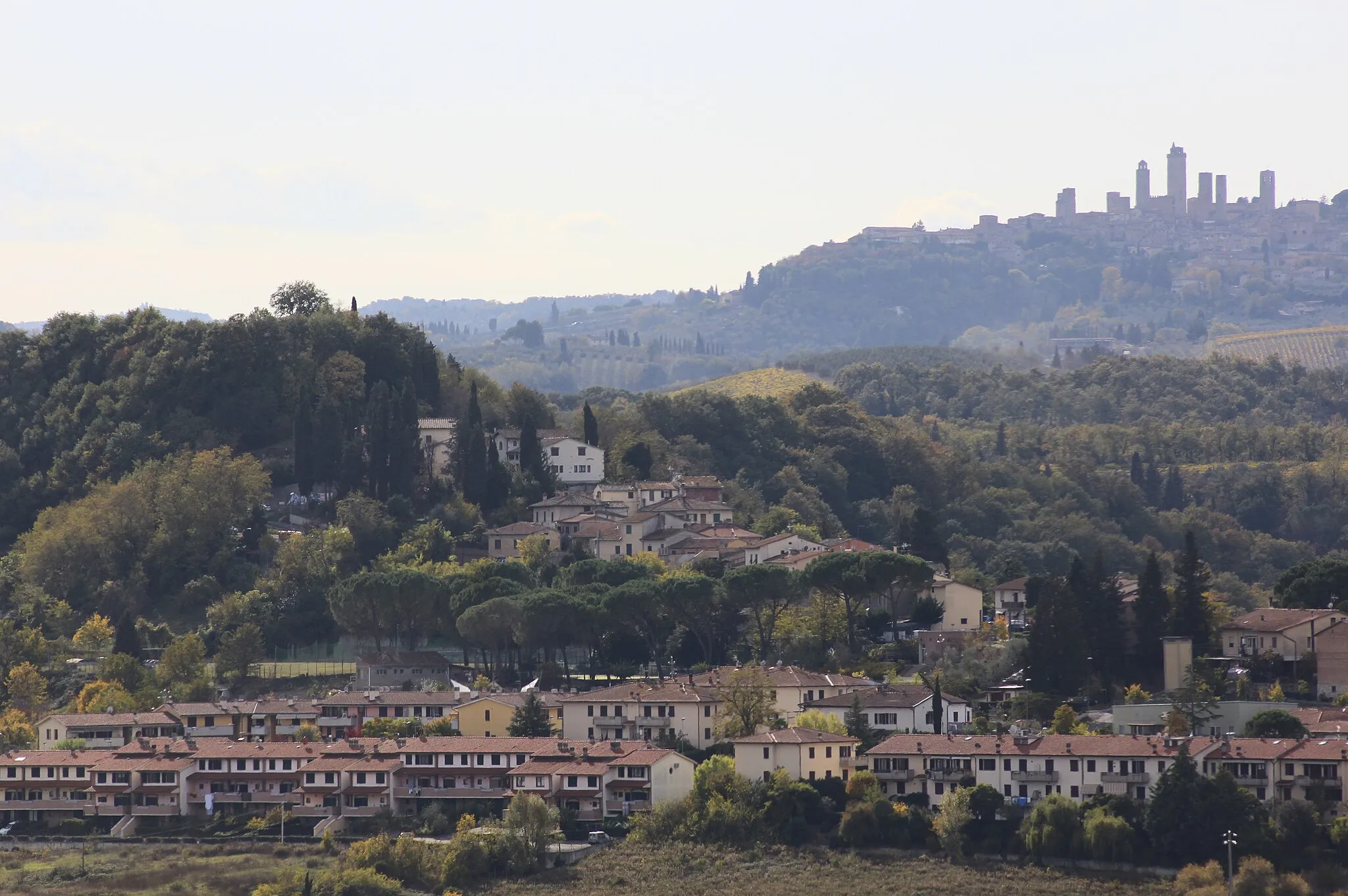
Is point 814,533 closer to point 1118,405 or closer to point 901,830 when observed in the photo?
point 901,830

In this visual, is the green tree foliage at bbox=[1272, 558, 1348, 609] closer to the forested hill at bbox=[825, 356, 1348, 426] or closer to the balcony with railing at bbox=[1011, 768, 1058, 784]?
the balcony with railing at bbox=[1011, 768, 1058, 784]

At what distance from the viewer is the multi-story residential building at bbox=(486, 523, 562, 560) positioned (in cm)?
9356

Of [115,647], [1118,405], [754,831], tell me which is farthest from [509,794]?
[1118,405]

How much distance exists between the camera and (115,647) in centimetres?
8350

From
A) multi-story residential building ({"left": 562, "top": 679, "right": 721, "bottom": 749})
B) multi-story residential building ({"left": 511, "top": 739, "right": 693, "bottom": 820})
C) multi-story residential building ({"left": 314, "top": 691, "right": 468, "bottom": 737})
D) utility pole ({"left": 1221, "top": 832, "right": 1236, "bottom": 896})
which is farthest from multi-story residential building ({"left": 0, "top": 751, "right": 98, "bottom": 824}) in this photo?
utility pole ({"left": 1221, "top": 832, "right": 1236, "bottom": 896})

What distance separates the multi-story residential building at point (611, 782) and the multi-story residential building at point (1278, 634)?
1775cm

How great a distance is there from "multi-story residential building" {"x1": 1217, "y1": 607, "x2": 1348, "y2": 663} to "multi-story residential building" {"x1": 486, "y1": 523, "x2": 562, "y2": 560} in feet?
100

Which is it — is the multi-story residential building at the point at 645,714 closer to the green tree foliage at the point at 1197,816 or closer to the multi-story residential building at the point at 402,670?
the multi-story residential building at the point at 402,670

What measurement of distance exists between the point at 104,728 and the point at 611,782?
17.9 m

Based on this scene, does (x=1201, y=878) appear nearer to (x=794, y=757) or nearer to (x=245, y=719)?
(x=794, y=757)

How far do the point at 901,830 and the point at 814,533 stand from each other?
4061 centimetres

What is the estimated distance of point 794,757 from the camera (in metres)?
62.3

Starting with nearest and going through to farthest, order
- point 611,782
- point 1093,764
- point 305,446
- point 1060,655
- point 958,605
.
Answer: point 1093,764, point 611,782, point 1060,655, point 958,605, point 305,446

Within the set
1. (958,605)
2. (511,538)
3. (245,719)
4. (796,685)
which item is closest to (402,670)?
(245,719)
